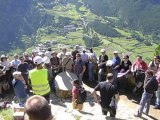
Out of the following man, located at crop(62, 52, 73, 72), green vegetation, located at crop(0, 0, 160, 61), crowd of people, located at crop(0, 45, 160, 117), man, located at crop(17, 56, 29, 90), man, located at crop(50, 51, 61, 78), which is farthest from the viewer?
green vegetation, located at crop(0, 0, 160, 61)

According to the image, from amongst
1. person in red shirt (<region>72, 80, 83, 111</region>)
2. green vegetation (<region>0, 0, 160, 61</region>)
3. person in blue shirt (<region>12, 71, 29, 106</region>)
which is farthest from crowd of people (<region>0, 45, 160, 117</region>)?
green vegetation (<region>0, 0, 160, 61</region>)

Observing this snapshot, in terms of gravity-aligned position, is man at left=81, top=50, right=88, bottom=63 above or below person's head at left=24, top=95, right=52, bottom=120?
below

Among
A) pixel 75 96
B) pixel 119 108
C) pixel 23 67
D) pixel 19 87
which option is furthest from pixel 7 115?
pixel 119 108

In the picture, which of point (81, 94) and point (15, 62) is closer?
point (81, 94)

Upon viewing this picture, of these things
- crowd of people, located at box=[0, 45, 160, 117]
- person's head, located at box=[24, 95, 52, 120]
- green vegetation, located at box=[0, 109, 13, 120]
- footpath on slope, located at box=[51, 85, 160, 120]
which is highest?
person's head, located at box=[24, 95, 52, 120]

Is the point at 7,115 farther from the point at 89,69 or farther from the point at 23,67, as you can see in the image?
the point at 89,69

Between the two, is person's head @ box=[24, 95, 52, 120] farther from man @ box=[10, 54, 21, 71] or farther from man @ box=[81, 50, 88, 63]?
man @ box=[81, 50, 88, 63]

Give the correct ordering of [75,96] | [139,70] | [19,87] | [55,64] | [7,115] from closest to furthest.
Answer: [7,115] < [19,87] < [75,96] < [139,70] < [55,64]

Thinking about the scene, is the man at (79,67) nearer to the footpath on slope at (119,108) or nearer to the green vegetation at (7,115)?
the footpath on slope at (119,108)

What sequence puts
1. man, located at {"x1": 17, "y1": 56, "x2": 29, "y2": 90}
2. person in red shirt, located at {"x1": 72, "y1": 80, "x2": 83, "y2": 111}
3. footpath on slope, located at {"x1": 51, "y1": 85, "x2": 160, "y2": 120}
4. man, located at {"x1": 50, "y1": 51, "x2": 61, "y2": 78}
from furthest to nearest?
man, located at {"x1": 50, "y1": 51, "x2": 61, "y2": 78} → man, located at {"x1": 17, "y1": 56, "x2": 29, "y2": 90} → footpath on slope, located at {"x1": 51, "y1": 85, "x2": 160, "y2": 120} → person in red shirt, located at {"x1": 72, "y1": 80, "x2": 83, "y2": 111}

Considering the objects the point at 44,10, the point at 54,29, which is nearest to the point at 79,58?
the point at 54,29

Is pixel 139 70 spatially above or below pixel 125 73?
above

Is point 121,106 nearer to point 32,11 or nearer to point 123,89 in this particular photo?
point 123,89

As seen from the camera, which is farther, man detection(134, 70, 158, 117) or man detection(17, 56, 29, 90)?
man detection(17, 56, 29, 90)
